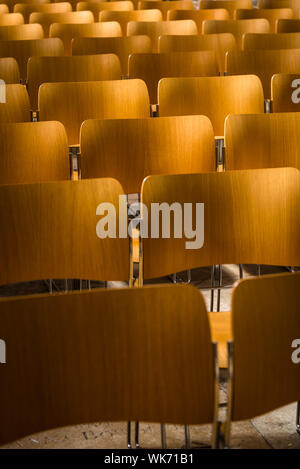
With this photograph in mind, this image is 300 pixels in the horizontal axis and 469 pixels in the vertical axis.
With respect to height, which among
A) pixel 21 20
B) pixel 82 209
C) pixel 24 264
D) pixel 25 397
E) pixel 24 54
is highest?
pixel 21 20

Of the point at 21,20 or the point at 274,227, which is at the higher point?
the point at 21,20

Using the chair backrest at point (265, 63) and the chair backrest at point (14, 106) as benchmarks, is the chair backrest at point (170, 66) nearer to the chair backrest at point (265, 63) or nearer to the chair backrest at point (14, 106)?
the chair backrest at point (265, 63)

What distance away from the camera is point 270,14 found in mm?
5676

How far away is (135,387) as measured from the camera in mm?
1527

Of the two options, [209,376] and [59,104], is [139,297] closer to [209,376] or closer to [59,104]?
[209,376]

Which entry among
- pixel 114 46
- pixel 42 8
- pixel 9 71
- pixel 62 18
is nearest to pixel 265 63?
pixel 114 46

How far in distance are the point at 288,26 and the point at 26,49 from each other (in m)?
1.93

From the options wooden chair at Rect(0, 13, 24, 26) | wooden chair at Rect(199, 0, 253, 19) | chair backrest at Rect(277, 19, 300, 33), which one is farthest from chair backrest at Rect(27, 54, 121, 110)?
wooden chair at Rect(199, 0, 253, 19)

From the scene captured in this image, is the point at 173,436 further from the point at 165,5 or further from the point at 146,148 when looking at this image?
the point at 165,5

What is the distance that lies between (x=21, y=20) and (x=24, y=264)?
144 inches

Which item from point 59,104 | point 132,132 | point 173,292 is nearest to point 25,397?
point 173,292

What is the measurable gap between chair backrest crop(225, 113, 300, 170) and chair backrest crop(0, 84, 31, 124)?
1.01 meters

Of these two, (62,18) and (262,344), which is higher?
(62,18)

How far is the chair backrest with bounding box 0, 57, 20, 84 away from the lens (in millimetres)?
3832
